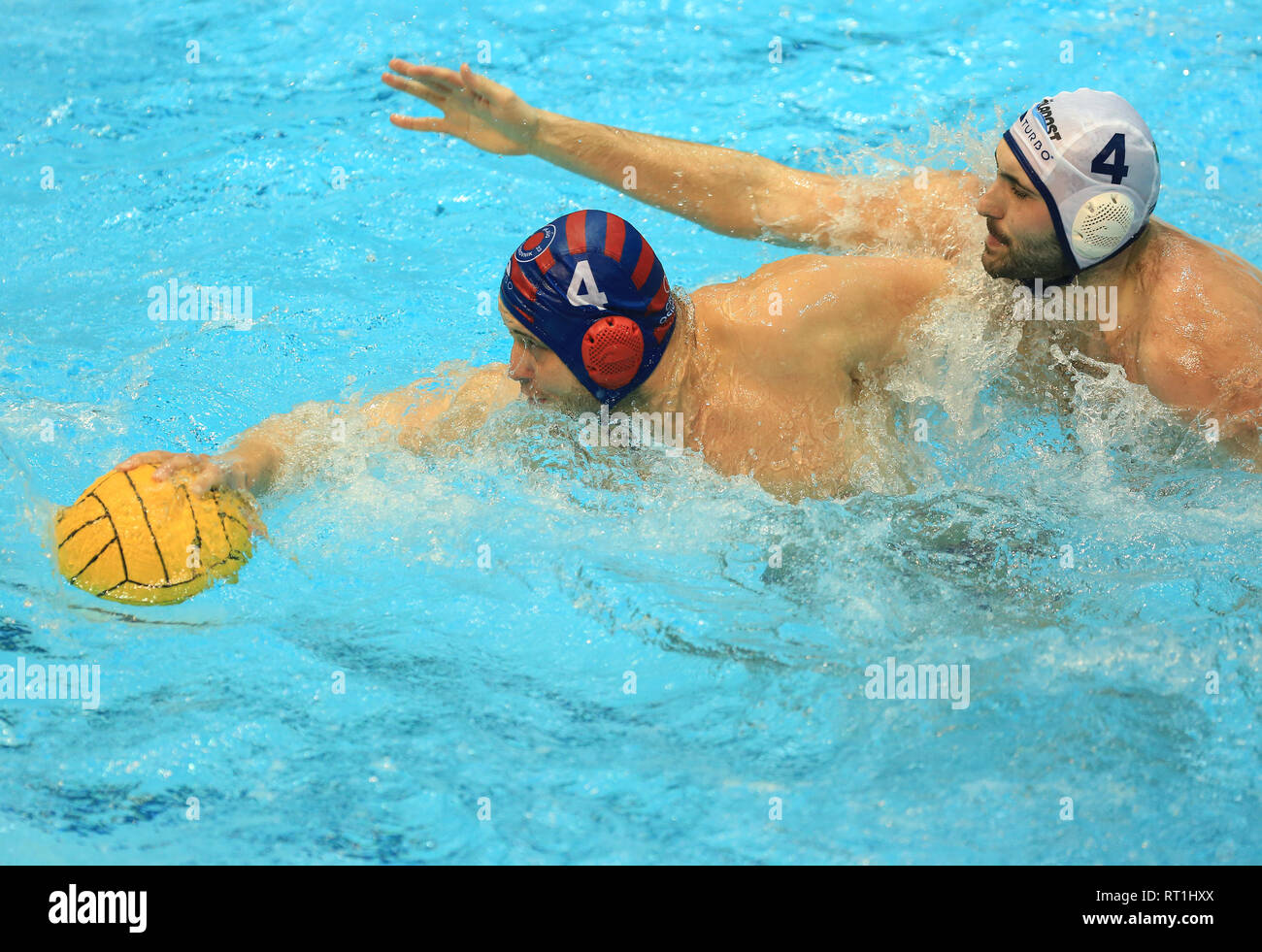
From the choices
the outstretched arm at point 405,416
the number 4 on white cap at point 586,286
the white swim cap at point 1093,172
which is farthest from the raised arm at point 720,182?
the number 4 on white cap at point 586,286

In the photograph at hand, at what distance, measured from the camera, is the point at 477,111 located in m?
3.83

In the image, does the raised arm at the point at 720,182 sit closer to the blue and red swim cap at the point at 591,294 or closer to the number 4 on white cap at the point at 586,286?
the blue and red swim cap at the point at 591,294

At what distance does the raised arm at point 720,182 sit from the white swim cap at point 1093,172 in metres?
0.58

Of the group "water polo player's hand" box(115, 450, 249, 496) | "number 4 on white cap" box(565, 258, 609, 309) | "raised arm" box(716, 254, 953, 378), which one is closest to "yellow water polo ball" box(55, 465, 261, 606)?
"water polo player's hand" box(115, 450, 249, 496)

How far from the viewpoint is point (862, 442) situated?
3496 mm

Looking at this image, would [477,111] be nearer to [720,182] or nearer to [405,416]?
[720,182]

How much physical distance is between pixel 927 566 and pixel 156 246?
3.93 m

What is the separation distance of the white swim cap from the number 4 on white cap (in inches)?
55.0

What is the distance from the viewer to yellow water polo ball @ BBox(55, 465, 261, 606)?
9.67 feet

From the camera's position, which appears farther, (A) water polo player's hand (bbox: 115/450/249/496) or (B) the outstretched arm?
(B) the outstretched arm

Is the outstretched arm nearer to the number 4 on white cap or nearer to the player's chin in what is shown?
the number 4 on white cap

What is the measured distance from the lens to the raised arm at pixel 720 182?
384cm

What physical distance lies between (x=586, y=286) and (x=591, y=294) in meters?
0.02
